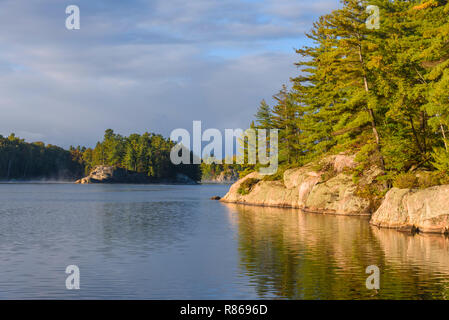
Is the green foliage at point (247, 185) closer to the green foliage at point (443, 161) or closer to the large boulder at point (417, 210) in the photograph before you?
the large boulder at point (417, 210)

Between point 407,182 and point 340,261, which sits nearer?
point 340,261

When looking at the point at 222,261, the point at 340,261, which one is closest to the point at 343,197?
the point at 340,261

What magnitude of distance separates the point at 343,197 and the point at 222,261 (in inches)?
1066

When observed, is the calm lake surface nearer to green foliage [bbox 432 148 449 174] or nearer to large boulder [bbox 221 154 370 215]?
green foliage [bbox 432 148 449 174]

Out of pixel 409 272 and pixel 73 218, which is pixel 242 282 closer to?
pixel 409 272

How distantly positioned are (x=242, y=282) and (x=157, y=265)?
512 cm

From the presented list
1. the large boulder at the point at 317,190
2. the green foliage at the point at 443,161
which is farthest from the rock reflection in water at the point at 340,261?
the large boulder at the point at 317,190

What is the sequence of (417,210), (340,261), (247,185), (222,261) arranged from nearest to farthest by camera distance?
(340,261) < (222,261) < (417,210) < (247,185)

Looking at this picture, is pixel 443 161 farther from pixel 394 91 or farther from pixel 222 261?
pixel 222 261

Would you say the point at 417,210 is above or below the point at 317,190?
below

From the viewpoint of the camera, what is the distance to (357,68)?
40.5 meters

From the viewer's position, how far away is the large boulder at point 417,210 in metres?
29.6

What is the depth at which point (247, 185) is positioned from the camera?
7106 cm

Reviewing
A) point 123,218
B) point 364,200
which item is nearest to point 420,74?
point 364,200
